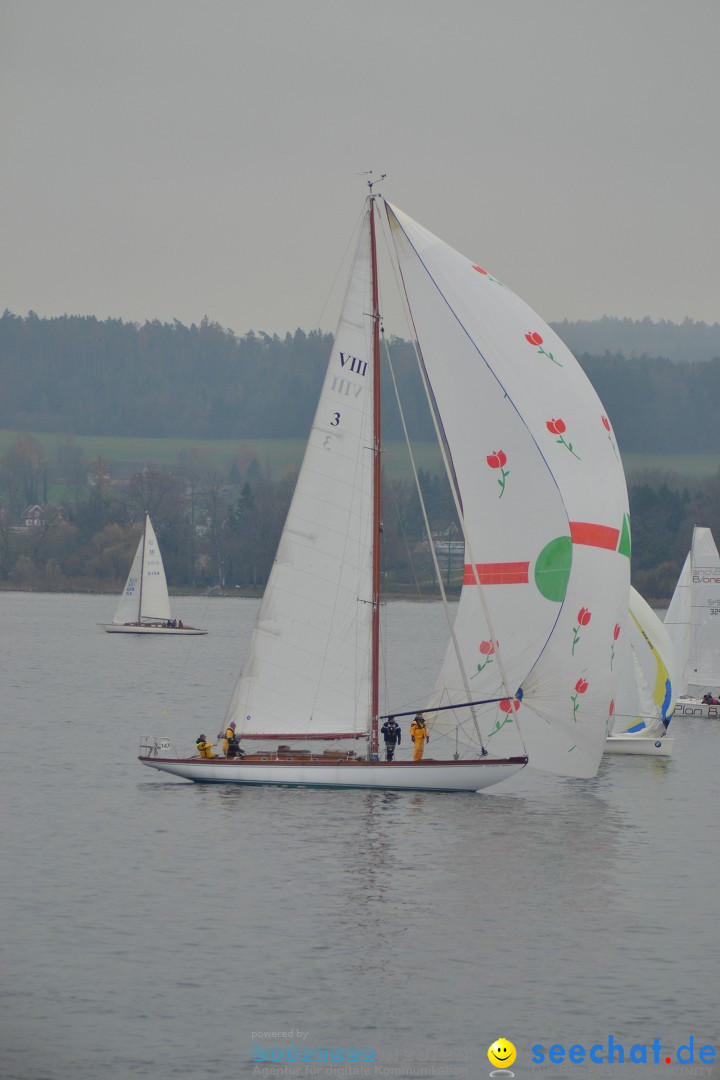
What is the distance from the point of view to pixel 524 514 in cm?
3428

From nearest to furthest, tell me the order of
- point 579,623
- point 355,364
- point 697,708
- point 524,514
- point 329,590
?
point 579,623
point 524,514
point 355,364
point 329,590
point 697,708

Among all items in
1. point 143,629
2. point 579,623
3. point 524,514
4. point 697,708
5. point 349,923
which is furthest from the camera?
point 143,629

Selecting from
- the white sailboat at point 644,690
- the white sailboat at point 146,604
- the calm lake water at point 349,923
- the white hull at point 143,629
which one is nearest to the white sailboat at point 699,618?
the white sailboat at point 644,690

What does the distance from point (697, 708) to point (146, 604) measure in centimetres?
5185

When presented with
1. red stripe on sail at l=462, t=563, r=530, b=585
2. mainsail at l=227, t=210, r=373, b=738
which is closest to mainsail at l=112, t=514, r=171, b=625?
mainsail at l=227, t=210, r=373, b=738

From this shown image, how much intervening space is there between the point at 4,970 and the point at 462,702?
14096 millimetres

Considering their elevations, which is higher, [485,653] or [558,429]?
[558,429]

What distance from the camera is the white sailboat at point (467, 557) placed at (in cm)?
3422

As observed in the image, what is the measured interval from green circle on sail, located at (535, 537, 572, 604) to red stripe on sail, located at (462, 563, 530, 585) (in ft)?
1.32

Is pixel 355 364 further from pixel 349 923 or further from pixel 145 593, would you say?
pixel 145 593

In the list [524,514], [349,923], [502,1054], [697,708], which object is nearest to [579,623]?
[524,514]

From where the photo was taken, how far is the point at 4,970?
75.9ft

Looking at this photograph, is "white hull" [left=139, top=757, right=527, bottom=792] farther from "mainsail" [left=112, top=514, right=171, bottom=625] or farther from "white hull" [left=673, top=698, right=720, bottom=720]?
"mainsail" [left=112, top=514, right=171, bottom=625]

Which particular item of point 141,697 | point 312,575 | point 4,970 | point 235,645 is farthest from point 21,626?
point 4,970
